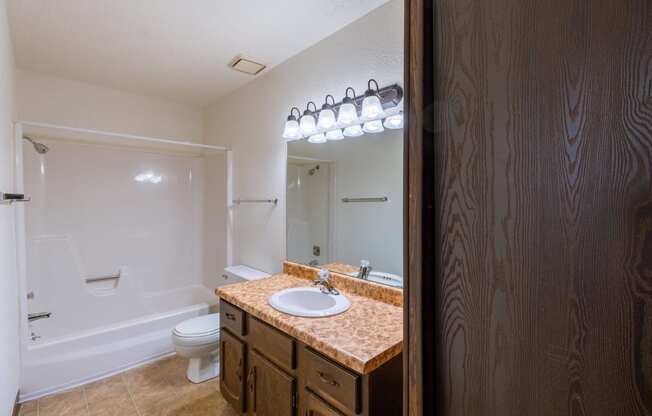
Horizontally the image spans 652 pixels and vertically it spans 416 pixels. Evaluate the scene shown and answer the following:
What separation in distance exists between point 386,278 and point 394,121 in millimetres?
855

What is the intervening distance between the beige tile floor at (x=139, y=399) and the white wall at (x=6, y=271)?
0.27 metres

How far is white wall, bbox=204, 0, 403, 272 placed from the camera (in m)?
1.65

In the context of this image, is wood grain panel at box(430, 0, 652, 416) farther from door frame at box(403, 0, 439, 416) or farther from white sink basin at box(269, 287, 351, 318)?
white sink basin at box(269, 287, 351, 318)

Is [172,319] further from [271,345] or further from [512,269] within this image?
[512,269]

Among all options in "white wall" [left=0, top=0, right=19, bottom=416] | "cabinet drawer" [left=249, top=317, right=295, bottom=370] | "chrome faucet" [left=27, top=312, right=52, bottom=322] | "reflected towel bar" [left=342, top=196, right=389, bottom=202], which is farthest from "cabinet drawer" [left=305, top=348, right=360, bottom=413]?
"chrome faucet" [left=27, top=312, right=52, bottom=322]

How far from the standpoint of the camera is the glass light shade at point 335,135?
1.92 meters

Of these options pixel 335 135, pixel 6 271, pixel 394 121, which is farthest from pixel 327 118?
pixel 6 271

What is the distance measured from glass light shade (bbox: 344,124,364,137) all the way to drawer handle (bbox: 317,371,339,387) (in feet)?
4.18

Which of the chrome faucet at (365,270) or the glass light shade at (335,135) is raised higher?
the glass light shade at (335,135)

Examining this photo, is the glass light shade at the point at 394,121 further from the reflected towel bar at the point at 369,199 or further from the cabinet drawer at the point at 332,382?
the cabinet drawer at the point at 332,382

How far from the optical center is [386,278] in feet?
5.46

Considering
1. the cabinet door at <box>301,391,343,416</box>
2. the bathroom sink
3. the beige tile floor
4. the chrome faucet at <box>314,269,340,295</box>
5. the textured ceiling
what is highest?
the textured ceiling

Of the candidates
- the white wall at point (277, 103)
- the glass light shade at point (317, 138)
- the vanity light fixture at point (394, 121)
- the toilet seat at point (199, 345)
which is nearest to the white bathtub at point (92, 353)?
the toilet seat at point (199, 345)

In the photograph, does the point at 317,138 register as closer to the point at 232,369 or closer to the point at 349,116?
the point at 349,116
